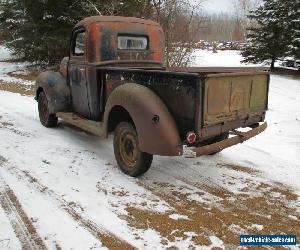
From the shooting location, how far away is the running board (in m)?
6.01

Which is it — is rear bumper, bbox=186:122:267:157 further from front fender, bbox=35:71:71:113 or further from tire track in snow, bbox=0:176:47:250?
front fender, bbox=35:71:71:113

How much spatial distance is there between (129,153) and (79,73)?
2.06 metres

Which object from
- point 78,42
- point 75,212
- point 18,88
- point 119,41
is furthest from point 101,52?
point 18,88

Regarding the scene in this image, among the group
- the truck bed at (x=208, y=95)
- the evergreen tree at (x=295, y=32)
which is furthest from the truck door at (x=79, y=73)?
the evergreen tree at (x=295, y=32)

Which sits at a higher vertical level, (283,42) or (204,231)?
(283,42)

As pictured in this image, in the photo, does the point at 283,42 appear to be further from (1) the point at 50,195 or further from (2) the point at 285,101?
(1) the point at 50,195

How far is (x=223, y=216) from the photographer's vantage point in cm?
435

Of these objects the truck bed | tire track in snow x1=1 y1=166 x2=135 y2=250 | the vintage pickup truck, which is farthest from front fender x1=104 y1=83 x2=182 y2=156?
tire track in snow x1=1 y1=166 x2=135 y2=250

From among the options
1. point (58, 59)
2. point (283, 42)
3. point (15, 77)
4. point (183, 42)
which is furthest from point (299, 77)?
point (15, 77)

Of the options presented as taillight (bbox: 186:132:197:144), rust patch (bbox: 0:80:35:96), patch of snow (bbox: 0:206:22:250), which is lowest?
patch of snow (bbox: 0:206:22:250)

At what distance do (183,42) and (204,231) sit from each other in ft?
41.1

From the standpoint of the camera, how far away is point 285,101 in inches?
481

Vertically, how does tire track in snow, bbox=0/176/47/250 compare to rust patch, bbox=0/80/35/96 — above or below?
below

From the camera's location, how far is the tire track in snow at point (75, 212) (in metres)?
3.74
